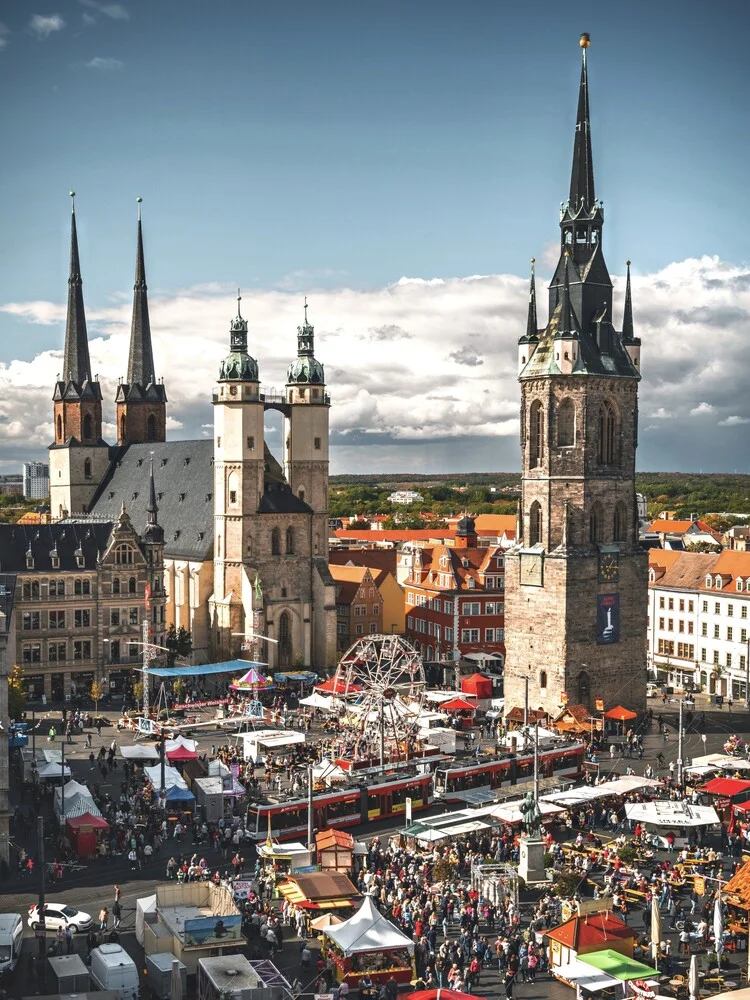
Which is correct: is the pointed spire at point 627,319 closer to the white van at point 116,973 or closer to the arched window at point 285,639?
the arched window at point 285,639

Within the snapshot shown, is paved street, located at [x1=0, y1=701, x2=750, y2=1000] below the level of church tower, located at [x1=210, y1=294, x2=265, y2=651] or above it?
below

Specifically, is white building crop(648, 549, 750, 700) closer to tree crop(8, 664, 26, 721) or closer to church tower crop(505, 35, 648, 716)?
church tower crop(505, 35, 648, 716)

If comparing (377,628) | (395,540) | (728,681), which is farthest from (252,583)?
(395,540)

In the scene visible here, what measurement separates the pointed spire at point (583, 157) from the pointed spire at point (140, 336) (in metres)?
50.9

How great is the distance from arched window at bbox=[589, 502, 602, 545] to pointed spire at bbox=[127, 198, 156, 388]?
54.9 meters

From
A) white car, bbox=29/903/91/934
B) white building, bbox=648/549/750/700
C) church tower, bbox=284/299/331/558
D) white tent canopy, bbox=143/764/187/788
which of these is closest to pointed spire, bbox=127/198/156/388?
church tower, bbox=284/299/331/558

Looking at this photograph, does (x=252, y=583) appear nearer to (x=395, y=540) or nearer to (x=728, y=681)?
(x=728, y=681)

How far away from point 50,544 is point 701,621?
4372 cm

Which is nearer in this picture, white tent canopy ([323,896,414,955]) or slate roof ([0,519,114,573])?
white tent canopy ([323,896,414,955])

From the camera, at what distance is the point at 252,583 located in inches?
3354

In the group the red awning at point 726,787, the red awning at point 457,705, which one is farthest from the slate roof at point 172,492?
the red awning at point 726,787

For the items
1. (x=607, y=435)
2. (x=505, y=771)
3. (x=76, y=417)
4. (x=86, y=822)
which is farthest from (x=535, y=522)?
(x=76, y=417)

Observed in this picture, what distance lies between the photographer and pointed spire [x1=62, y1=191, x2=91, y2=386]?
355 feet

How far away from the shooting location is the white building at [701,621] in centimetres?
8161
